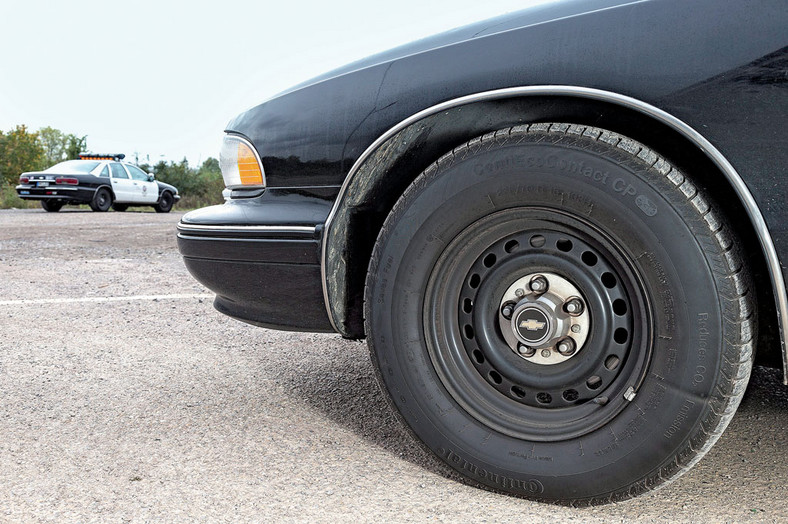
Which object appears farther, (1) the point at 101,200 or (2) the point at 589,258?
(1) the point at 101,200

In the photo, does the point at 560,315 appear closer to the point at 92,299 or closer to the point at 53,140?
the point at 92,299

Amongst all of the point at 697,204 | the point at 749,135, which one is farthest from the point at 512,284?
the point at 749,135

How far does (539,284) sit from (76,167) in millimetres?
18070

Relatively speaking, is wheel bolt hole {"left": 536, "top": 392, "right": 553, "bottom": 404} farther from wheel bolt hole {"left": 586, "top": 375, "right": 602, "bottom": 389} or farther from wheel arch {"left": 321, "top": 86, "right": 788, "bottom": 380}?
wheel arch {"left": 321, "top": 86, "right": 788, "bottom": 380}

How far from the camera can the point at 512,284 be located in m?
1.86

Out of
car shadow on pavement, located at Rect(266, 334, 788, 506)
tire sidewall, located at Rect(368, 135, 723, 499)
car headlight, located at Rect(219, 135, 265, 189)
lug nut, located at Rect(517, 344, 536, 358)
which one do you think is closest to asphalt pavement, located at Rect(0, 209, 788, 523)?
car shadow on pavement, located at Rect(266, 334, 788, 506)

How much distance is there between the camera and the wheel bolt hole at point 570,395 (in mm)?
1789

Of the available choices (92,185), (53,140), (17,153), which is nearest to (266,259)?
(92,185)

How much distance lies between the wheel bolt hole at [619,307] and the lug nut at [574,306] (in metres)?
0.08

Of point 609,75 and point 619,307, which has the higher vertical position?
point 609,75

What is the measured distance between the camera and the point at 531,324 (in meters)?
1.81

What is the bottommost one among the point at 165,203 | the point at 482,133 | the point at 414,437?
the point at 165,203

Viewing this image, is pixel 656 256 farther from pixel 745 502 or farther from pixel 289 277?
pixel 289 277

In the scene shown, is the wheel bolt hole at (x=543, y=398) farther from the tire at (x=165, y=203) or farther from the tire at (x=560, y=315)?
the tire at (x=165, y=203)
